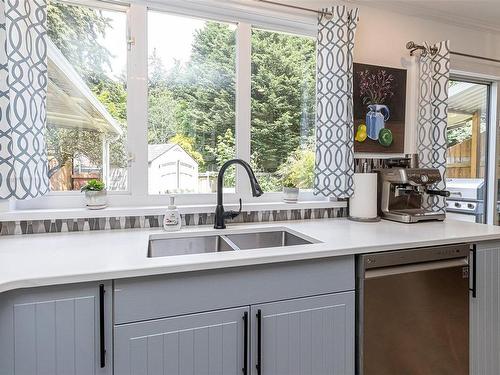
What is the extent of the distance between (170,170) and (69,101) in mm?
606

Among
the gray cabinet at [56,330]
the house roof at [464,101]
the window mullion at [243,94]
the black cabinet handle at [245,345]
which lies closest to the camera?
the gray cabinet at [56,330]

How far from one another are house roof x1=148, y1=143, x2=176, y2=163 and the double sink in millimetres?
497

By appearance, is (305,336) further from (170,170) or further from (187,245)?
(170,170)

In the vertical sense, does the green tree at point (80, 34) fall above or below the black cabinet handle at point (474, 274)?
above

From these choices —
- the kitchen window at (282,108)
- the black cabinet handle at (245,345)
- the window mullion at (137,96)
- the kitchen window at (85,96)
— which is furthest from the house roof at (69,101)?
the black cabinet handle at (245,345)

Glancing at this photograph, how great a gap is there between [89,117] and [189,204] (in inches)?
27.1

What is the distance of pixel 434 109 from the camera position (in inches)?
84.7

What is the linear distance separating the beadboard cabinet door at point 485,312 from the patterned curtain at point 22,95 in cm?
206

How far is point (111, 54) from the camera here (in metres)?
1.68

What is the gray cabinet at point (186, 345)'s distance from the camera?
1.04m

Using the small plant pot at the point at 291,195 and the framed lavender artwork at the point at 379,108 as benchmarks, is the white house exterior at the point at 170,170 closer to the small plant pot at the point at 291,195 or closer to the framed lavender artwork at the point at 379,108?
the small plant pot at the point at 291,195

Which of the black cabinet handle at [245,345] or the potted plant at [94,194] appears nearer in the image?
the black cabinet handle at [245,345]

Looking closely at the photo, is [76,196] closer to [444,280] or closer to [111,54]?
[111,54]

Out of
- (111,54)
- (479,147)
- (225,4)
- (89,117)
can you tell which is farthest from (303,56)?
(479,147)
